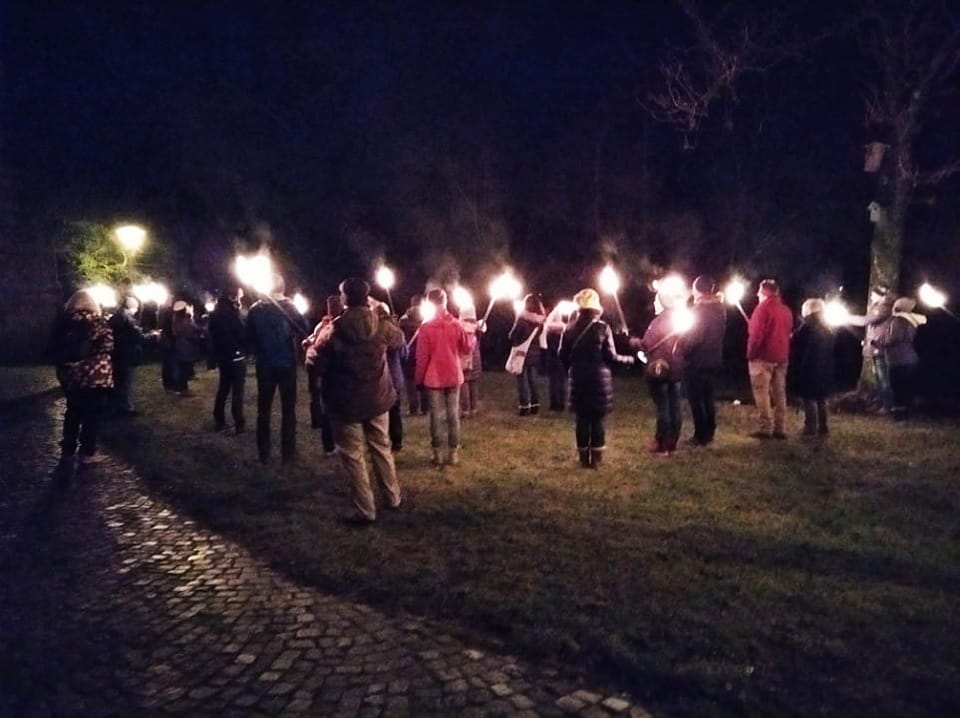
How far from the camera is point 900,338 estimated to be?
36.9 feet

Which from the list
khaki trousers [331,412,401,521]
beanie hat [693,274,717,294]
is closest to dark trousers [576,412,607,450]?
beanie hat [693,274,717,294]

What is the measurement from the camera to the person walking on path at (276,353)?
29.5ft

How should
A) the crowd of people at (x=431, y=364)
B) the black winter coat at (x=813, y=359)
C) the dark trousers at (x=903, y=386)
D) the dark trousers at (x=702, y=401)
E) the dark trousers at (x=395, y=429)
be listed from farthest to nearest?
the dark trousers at (x=903, y=386) < the black winter coat at (x=813, y=359) < the dark trousers at (x=395, y=429) < the dark trousers at (x=702, y=401) < the crowd of people at (x=431, y=364)

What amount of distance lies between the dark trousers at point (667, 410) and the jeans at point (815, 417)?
6.72ft

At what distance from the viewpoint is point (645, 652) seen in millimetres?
4578

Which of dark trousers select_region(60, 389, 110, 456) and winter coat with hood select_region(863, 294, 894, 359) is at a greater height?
winter coat with hood select_region(863, 294, 894, 359)

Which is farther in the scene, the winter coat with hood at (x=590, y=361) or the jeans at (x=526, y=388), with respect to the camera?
the jeans at (x=526, y=388)

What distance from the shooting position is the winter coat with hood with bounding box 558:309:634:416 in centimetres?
858

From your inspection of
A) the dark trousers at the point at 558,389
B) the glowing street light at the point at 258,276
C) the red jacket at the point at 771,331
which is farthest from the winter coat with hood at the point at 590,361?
the dark trousers at the point at 558,389

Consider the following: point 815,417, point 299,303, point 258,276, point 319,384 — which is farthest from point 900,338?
point 299,303

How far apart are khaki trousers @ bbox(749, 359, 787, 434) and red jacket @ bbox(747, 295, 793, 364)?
113 mm

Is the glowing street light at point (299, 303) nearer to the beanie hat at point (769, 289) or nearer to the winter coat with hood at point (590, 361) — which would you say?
the winter coat with hood at point (590, 361)

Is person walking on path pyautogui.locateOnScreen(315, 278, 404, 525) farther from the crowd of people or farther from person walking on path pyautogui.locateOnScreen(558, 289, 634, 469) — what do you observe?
person walking on path pyautogui.locateOnScreen(558, 289, 634, 469)

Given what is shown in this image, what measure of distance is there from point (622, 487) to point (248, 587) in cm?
371
